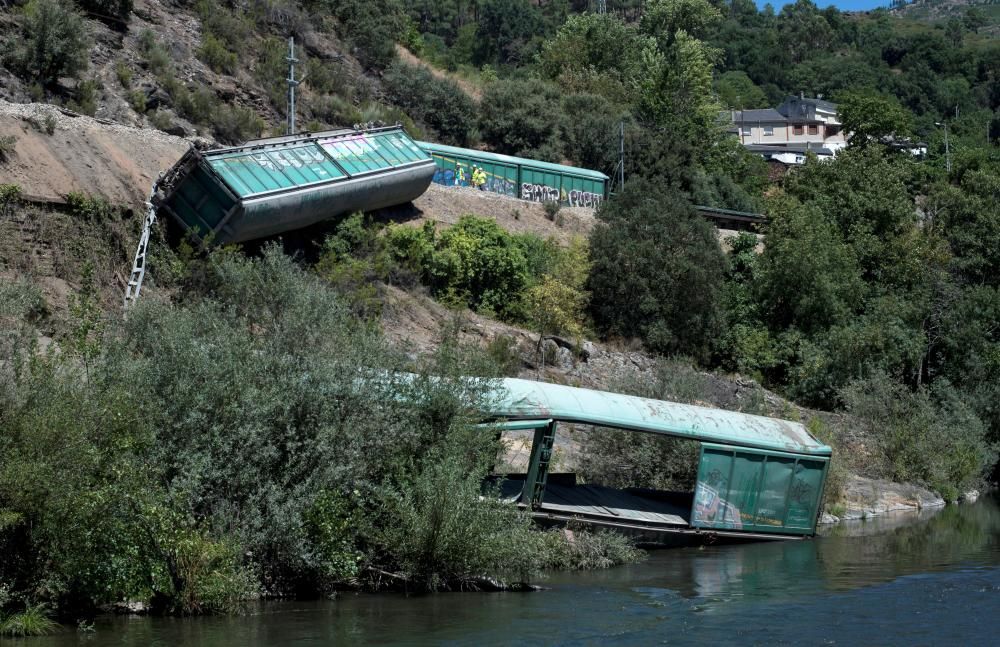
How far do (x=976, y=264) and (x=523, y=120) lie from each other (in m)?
26.6

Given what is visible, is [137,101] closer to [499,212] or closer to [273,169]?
[273,169]

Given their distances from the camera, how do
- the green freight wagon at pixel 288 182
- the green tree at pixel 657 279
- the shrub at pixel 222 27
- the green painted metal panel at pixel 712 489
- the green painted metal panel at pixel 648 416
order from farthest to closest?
the shrub at pixel 222 27, the green tree at pixel 657 279, the green freight wagon at pixel 288 182, the green painted metal panel at pixel 712 489, the green painted metal panel at pixel 648 416

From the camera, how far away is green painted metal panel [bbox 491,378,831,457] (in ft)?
82.0

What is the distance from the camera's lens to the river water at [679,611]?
1806 centimetres

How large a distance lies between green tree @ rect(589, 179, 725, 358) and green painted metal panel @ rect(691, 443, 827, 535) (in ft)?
63.2

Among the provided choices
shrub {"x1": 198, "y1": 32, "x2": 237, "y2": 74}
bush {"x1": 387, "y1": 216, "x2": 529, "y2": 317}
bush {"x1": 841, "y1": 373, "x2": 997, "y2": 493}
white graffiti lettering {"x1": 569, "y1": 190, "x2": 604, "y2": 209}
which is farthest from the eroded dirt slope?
bush {"x1": 841, "y1": 373, "x2": 997, "y2": 493}

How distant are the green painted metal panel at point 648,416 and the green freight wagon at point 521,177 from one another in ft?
92.6

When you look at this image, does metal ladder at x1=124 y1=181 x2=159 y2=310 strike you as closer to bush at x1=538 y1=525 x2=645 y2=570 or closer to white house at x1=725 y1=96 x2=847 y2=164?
bush at x1=538 y1=525 x2=645 y2=570

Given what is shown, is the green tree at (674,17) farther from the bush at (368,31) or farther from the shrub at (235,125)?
the shrub at (235,125)

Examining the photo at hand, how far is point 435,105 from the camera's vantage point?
70.4 m

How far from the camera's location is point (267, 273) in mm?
31344

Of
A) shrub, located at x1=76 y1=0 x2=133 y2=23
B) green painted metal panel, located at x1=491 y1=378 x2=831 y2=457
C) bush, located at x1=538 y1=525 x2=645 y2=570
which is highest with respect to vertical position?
shrub, located at x1=76 y1=0 x2=133 y2=23

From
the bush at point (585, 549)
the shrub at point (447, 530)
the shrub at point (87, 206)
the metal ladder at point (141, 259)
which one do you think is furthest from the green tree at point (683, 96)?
the shrub at point (447, 530)

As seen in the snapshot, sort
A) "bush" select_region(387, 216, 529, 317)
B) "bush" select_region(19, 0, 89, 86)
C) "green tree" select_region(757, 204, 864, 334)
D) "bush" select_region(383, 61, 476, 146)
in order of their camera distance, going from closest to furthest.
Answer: "bush" select_region(19, 0, 89, 86) < "bush" select_region(387, 216, 529, 317) < "green tree" select_region(757, 204, 864, 334) < "bush" select_region(383, 61, 476, 146)
